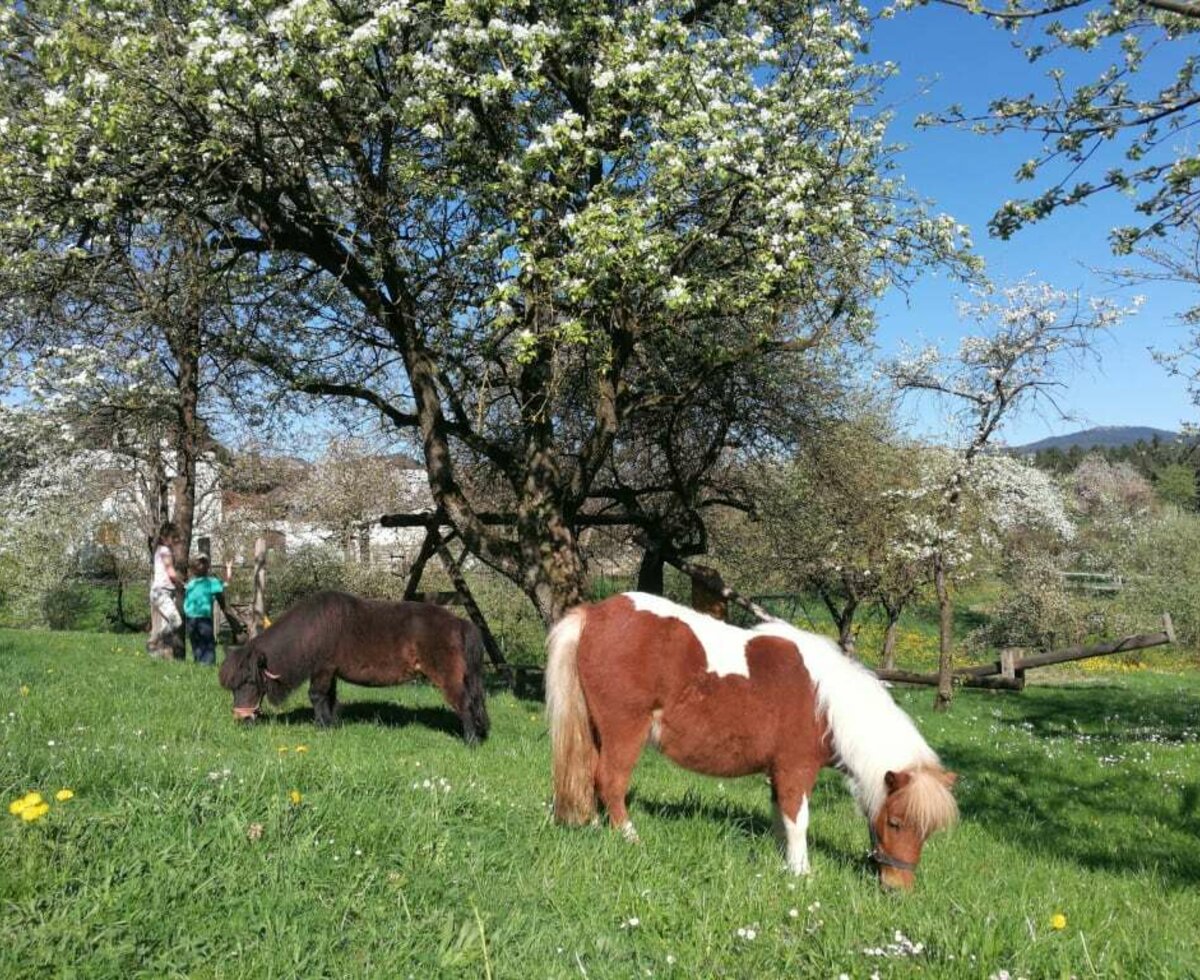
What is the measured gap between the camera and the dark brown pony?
1101 centimetres

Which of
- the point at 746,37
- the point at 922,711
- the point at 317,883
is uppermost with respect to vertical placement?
the point at 746,37

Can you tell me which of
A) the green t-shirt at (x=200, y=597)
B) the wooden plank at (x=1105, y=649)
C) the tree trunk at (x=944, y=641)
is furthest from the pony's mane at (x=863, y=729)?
the wooden plank at (x=1105, y=649)

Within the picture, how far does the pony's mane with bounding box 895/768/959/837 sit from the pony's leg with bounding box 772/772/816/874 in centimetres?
64

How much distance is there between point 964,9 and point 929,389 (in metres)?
13.4

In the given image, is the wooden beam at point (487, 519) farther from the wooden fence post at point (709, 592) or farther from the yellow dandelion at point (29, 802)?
the yellow dandelion at point (29, 802)

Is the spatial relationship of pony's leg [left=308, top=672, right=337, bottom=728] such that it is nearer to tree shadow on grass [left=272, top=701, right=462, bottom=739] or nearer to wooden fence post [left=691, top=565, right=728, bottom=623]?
tree shadow on grass [left=272, top=701, right=462, bottom=739]

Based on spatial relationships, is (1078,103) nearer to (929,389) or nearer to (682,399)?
(682,399)

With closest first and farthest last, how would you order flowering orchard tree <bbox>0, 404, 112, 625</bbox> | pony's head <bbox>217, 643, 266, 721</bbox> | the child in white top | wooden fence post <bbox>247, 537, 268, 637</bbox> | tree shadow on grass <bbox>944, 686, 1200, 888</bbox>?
tree shadow on grass <bbox>944, 686, 1200, 888</bbox> → pony's head <bbox>217, 643, 266, 721</bbox> → the child in white top → wooden fence post <bbox>247, 537, 268, 637</bbox> → flowering orchard tree <bbox>0, 404, 112, 625</bbox>

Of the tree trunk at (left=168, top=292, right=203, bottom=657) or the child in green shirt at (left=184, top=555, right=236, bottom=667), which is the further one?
the child in green shirt at (left=184, top=555, right=236, bottom=667)

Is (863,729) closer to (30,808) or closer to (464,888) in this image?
(464,888)

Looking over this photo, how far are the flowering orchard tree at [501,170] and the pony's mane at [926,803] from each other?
606 cm

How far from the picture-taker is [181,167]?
37.3ft

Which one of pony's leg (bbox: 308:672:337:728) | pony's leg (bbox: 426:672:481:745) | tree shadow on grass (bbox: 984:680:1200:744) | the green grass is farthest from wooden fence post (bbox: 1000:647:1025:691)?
pony's leg (bbox: 308:672:337:728)

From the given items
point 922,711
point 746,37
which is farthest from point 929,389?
point 746,37
